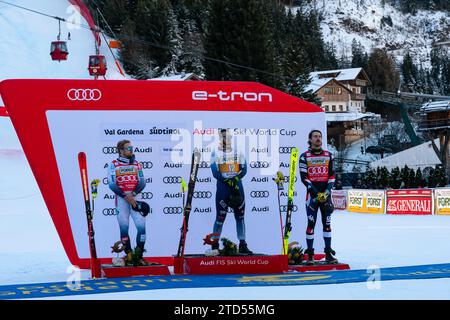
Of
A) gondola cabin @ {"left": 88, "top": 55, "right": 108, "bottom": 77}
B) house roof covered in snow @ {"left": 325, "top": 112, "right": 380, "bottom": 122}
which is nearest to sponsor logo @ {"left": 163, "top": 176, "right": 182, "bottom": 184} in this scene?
gondola cabin @ {"left": 88, "top": 55, "right": 108, "bottom": 77}

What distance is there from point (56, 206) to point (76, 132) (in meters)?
1.17

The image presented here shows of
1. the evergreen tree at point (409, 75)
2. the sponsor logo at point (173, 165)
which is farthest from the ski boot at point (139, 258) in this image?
the evergreen tree at point (409, 75)

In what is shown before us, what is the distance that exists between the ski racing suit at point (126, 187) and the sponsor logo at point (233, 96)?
1545mm

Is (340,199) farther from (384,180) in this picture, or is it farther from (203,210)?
(203,210)

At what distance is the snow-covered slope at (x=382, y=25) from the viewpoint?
166750mm

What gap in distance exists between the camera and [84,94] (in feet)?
37.3

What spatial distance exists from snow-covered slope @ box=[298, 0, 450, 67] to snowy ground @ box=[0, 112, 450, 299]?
14210 centimetres

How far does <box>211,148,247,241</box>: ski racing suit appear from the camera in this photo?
11258 millimetres

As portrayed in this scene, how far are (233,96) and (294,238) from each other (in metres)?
2.47

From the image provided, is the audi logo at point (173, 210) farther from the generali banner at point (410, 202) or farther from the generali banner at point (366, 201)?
the generali banner at point (366, 201)

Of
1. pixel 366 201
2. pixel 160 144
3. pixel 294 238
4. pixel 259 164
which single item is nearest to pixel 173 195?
pixel 160 144

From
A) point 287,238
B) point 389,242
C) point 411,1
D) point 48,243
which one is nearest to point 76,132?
point 287,238
